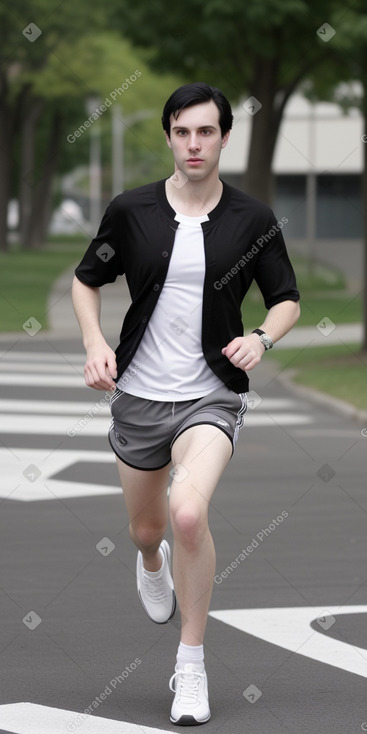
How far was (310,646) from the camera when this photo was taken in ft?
19.5

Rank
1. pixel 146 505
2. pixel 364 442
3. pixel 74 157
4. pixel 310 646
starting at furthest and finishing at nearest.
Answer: pixel 74 157
pixel 364 442
pixel 310 646
pixel 146 505

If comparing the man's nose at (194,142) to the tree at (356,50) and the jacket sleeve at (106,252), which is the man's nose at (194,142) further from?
the tree at (356,50)

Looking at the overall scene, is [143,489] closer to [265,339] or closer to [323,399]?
[265,339]

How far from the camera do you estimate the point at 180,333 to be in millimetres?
5059

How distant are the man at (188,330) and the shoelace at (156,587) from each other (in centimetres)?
56

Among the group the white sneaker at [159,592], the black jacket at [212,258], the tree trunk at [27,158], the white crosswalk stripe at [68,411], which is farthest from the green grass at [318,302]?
the tree trunk at [27,158]

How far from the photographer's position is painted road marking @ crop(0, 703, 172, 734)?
479 centimetres

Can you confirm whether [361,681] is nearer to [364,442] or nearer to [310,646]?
[310,646]

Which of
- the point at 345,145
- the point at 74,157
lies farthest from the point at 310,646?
the point at 74,157

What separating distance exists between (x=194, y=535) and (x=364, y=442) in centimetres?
742

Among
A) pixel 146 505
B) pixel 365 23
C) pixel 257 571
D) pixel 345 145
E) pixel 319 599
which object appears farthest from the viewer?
pixel 345 145

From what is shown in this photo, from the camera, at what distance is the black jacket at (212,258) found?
5043 millimetres

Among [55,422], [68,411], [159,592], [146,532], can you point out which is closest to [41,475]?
[55,422]

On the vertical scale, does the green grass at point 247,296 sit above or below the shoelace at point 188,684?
below
